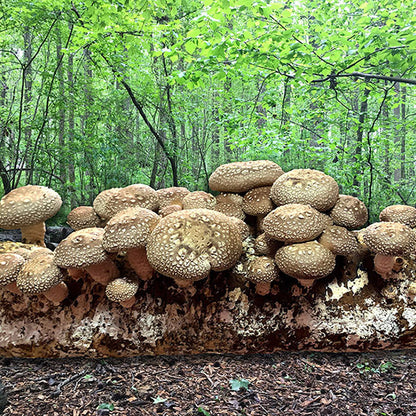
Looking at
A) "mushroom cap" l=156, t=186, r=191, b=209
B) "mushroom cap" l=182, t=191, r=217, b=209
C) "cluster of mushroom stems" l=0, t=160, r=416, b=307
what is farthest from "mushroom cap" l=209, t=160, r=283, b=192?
"mushroom cap" l=156, t=186, r=191, b=209

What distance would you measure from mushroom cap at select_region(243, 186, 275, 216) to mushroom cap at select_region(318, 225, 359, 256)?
0.63 metres

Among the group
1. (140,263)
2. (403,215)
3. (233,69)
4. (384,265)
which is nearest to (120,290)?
(140,263)

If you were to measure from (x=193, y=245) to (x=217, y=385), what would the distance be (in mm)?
1138

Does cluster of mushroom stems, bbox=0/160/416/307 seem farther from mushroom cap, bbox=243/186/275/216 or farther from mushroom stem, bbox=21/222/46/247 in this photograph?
mushroom stem, bbox=21/222/46/247

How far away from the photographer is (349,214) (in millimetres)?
2645

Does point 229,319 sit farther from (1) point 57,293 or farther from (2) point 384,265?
(1) point 57,293

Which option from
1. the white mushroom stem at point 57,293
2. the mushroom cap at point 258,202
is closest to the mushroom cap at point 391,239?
the mushroom cap at point 258,202

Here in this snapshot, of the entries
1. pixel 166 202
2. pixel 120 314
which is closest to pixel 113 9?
pixel 166 202

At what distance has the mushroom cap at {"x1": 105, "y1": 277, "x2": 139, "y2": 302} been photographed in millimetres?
2357

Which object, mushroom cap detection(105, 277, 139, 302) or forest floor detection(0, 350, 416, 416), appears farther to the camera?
mushroom cap detection(105, 277, 139, 302)

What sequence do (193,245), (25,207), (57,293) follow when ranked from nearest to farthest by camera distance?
1. (193,245)
2. (57,293)
3. (25,207)

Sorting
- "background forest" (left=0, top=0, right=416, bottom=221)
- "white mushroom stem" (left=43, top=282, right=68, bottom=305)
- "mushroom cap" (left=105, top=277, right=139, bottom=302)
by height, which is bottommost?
"white mushroom stem" (left=43, top=282, right=68, bottom=305)

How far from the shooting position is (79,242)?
7.47 feet

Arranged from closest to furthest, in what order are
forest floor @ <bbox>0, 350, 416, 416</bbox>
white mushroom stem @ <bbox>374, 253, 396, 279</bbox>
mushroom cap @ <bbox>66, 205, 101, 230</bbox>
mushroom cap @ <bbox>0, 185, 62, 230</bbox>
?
forest floor @ <bbox>0, 350, 416, 416</bbox>
white mushroom stem @ <bbox>374, 253, 396, 279</bbox>
mushroom cap @ <bbox>0, 185, 62, 230</bbox>
mushroom cap @ <bbox>66, 205, 101, 230</bbox>
